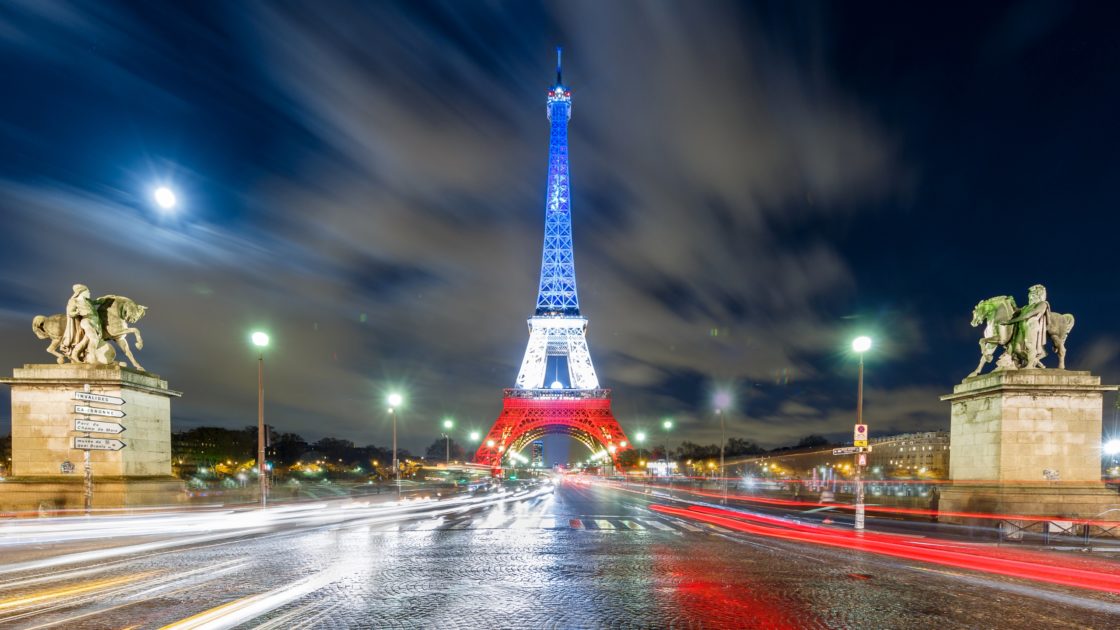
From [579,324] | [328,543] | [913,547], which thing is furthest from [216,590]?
[579,324]

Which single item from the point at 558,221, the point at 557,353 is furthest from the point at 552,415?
the point at 558,221

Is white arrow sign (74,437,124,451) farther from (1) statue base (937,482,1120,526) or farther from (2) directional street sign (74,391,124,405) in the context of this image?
(1) statue base (937,482,1120,526)

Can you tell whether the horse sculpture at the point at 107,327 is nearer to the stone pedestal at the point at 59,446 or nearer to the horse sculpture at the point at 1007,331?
the stone pedestal at the point at 59,446

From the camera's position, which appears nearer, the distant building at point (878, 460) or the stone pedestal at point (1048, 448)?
the stone pedestal at point (1048, 448)

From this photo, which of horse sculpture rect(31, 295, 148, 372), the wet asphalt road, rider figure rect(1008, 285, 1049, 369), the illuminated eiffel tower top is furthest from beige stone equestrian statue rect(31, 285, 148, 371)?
the illuminated eiffel tower top

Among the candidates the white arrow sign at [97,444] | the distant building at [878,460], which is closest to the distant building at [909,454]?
the distant building at [878,460]

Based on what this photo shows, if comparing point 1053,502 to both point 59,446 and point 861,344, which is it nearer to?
point 861,344
